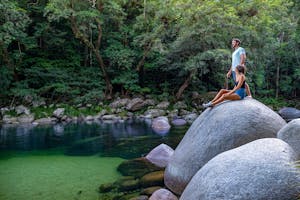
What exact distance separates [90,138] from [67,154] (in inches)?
110

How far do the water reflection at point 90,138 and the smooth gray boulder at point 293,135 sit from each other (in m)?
5.86

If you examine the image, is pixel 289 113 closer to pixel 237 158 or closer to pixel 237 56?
pixel 237 56

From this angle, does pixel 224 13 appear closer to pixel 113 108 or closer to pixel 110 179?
pixel 113 108

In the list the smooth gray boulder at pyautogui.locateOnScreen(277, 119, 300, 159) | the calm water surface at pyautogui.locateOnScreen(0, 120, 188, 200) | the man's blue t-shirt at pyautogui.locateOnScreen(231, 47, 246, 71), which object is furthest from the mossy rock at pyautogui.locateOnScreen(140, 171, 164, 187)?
the smooth gray boulder at pyautogui.locateOnScreen(277, 119, 300, 159)

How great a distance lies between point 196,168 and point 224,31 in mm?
13620

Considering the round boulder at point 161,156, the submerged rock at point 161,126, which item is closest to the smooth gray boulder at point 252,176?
the round boulder at point 161,156

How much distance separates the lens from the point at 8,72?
19.6 metres

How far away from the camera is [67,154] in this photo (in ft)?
34.5

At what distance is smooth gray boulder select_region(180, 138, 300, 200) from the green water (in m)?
3.21

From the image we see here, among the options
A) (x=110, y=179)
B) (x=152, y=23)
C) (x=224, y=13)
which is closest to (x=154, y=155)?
(x=110, y=179)

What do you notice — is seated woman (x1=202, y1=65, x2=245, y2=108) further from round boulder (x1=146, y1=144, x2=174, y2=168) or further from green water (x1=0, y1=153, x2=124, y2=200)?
green water (x1=0, y1=153, x2=124, y2=200)

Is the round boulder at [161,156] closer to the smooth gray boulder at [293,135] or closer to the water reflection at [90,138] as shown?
the water reflection at [90,138]

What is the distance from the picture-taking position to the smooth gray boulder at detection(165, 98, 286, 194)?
226 inches

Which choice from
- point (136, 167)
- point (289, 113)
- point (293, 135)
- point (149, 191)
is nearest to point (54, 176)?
point (136, 167)
